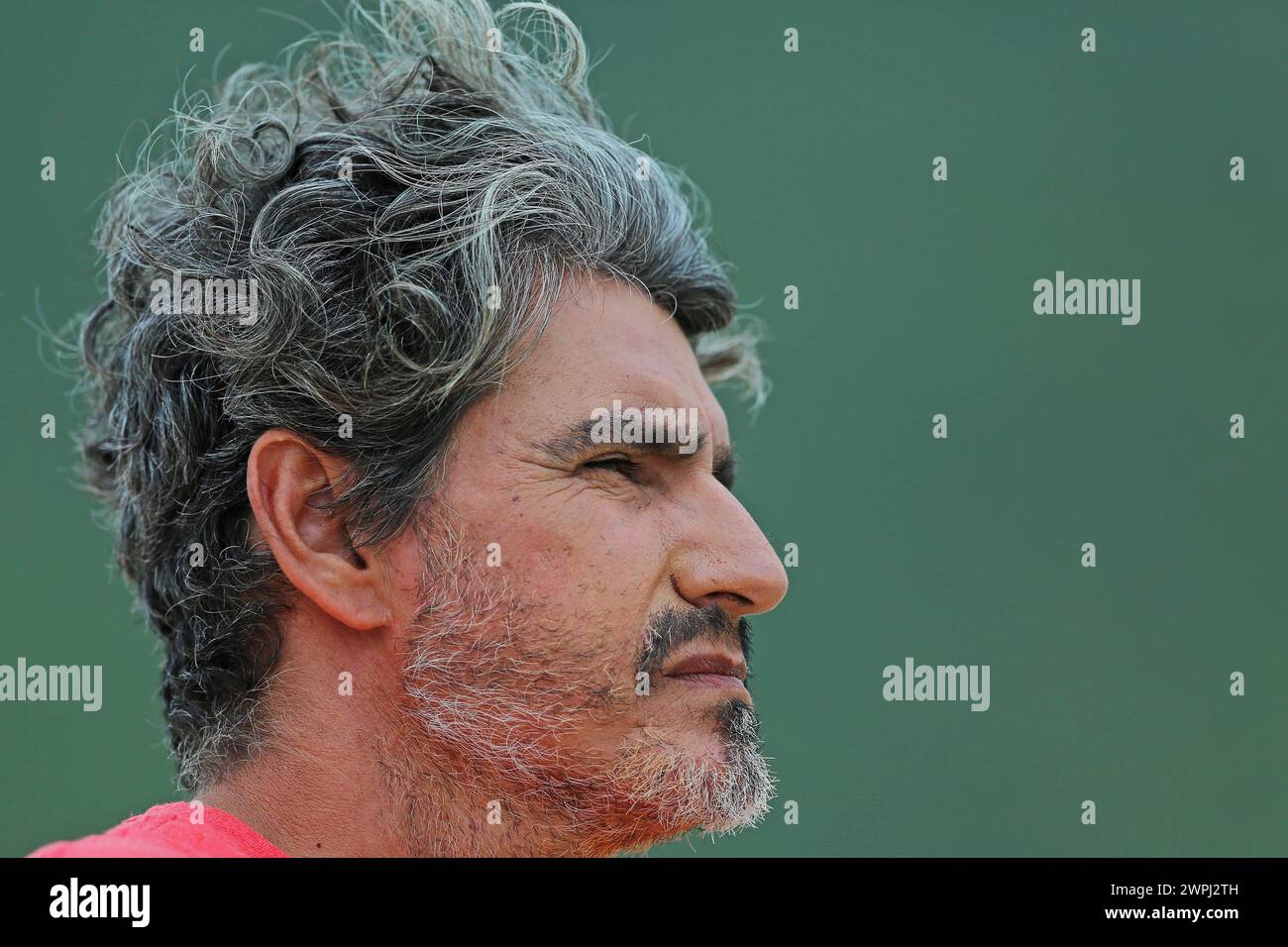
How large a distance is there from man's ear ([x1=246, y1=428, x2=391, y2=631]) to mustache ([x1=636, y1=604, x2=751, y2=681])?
0.40m

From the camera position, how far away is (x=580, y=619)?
1999 millimetres

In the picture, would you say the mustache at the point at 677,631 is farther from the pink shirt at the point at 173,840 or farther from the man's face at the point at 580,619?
the pink shirt at the point at 173,840

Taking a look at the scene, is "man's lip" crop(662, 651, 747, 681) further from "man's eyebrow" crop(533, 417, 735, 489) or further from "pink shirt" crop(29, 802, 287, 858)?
"pink shirt" crop(29, 802, 287, 858)

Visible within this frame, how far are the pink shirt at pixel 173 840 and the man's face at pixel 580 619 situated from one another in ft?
0.98

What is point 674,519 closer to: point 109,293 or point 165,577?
point 165,577

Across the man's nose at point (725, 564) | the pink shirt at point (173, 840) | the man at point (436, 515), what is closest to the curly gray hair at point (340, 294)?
the man at point (436, 515)

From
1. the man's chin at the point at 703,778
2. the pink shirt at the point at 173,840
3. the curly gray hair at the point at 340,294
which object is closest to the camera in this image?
the pink shirt at the point at 173,840

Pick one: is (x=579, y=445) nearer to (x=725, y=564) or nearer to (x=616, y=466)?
(x=616, y=466)

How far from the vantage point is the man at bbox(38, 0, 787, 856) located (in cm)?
201

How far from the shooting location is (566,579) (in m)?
2.02

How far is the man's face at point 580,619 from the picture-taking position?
6.56 ft

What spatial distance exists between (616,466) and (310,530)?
0.48 m

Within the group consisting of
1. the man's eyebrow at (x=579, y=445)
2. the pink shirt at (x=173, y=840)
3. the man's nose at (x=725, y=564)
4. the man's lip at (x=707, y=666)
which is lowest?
the pink shirt at (x=173, y=840)

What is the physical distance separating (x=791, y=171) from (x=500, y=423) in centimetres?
413
